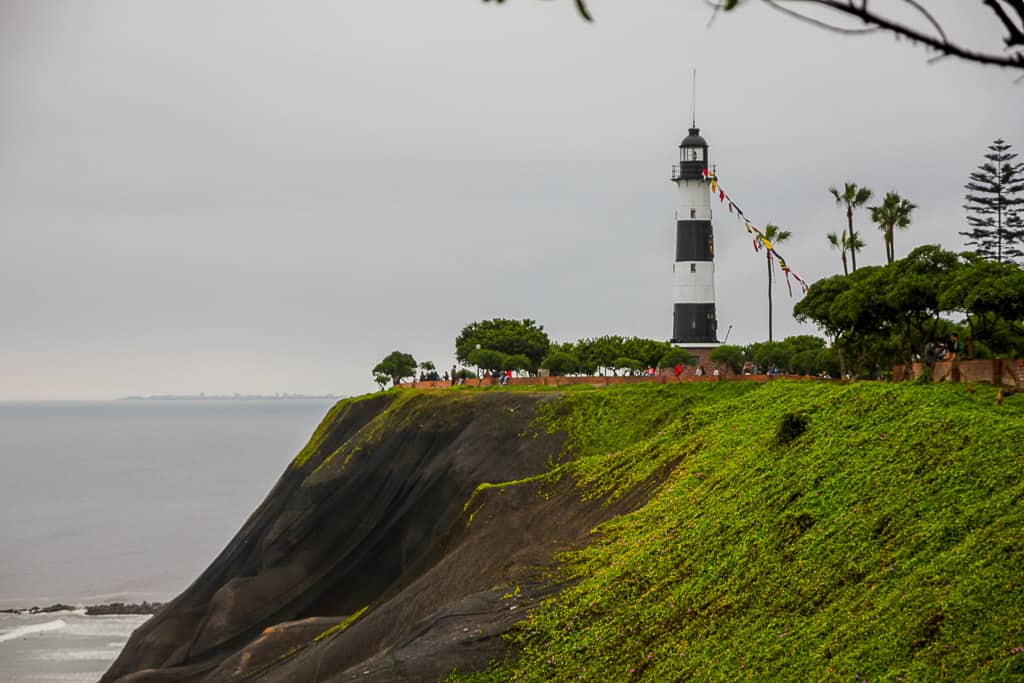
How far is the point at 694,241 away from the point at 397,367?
46.9m

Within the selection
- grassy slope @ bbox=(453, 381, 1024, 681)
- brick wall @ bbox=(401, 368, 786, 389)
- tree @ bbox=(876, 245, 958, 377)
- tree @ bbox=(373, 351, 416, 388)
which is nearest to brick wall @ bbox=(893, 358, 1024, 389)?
tree @ bbox=(876, 245, 958, 377)

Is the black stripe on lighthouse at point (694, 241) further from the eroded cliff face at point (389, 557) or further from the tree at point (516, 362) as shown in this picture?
the eroded cliff face at point (389, 557)

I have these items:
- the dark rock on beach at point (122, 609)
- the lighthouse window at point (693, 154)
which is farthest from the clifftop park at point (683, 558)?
the lighthouse window at point (693, 154)

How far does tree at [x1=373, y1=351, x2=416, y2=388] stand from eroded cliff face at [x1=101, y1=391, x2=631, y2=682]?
51.1m

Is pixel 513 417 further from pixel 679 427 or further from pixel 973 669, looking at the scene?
pixel 973 669

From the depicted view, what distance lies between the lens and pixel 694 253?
2788 inches

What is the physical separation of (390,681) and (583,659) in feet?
13.6

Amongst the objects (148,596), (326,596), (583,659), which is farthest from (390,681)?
(148,596)

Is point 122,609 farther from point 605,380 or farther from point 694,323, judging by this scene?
point 694,323

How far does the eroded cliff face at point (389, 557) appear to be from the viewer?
86.1ft

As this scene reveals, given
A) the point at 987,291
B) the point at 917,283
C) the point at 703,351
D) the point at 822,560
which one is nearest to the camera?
the point at 822,560

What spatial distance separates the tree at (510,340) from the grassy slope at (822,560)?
58.7 m

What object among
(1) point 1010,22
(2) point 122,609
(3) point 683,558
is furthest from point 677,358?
(1) point 1010,22

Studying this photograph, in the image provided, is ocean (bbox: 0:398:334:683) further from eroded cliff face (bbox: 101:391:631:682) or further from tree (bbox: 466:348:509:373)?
tree (bbox: 466:348:509:373)
